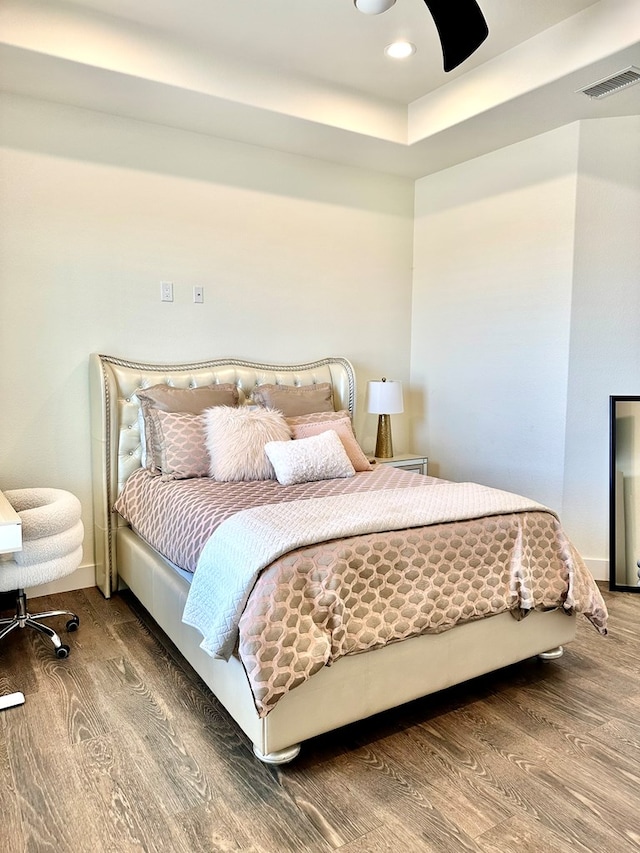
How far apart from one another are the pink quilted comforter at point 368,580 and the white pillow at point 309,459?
145 millimetres

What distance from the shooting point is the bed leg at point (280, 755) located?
179cm

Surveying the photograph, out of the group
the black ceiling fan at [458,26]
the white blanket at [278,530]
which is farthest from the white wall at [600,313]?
the black ceiling fan at [458,26]

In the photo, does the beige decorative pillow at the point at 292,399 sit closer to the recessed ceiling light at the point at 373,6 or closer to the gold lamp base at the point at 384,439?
the gold lamp base at the point at 384,439

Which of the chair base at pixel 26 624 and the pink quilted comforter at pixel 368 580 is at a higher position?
the pink quilted comforter at pixel 368 580

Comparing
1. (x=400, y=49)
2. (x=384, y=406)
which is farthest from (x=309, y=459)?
(x=400, y=49)

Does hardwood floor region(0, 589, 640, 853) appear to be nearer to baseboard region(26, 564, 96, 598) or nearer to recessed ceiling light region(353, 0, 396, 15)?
baseboard region(26, 564, 96, 598)

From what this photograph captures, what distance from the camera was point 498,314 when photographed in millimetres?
3844

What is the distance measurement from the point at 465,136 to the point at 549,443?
1.92m

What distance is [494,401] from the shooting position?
3.90 metres

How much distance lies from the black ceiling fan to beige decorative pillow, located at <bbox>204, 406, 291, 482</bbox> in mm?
1787

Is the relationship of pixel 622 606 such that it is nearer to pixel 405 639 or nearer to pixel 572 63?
pixel 405 639

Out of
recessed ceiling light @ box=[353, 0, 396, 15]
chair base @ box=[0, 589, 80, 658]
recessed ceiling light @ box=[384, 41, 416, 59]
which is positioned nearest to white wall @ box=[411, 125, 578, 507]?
recessed ceiling light @ box=[384, 41, 416, 59]

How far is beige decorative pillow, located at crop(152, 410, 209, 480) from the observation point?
2955 millimetres

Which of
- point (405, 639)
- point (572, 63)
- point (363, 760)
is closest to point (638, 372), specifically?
point (572, 63)
